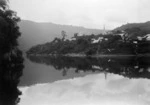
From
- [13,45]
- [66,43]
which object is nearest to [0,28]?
[13,45]

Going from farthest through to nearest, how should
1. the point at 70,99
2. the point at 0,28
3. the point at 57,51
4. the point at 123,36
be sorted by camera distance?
the point at 57,51 < the point at 123,36 < the point at 0,28 < the point at 70,99

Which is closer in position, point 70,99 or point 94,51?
point 70,99

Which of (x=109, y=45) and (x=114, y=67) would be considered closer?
(x=114, y=67)

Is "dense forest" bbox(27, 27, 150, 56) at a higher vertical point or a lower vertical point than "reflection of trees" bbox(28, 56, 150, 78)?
lower

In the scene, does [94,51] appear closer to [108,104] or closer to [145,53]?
[145,53]

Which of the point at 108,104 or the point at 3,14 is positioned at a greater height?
the point at 3,14

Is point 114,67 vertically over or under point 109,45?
over

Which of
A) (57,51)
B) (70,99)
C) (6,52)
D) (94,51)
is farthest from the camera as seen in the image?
(57,51)

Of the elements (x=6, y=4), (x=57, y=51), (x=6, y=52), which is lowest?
(x=57, y=51)

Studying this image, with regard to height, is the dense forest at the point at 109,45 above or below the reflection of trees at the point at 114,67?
below

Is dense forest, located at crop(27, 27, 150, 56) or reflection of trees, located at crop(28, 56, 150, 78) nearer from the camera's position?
reflection of trees, located at crop(28, 56, 150, 78)

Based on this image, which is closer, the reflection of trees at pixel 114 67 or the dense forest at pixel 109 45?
the reflection of trees at pixel 114 67
